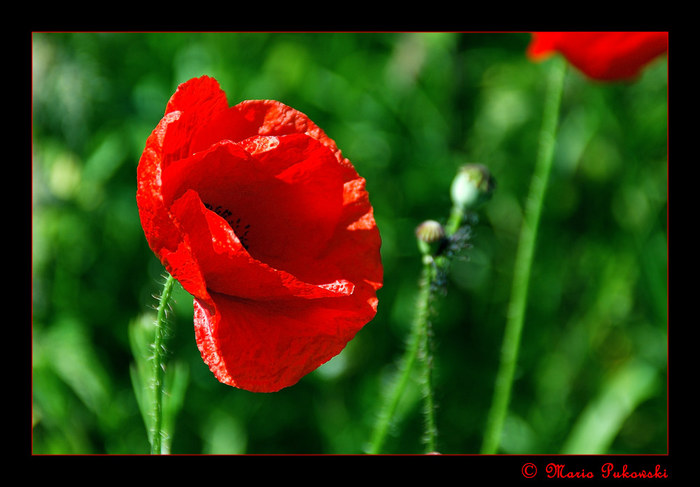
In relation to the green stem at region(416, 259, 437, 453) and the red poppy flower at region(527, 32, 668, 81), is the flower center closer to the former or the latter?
the green stem at region(416, 259, 437, 453)

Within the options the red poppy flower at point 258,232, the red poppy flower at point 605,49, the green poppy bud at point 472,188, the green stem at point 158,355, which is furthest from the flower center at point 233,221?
the red poppy flower at point 605,49

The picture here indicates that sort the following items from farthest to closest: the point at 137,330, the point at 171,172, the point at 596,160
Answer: the point at 596,160 < the point at 137,330 < the point at 171,172

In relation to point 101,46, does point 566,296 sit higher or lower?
lower

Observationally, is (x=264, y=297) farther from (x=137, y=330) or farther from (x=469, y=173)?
(x=469, y=173)

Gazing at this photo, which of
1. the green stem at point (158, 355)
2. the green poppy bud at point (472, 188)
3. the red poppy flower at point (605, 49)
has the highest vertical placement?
the red poppy flower at point (605, 49)

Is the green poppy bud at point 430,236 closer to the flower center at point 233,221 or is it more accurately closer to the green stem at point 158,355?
the flower center at point 233,221

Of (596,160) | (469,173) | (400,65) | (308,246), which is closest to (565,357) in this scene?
(596,160)

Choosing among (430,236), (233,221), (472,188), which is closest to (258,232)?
(233,221)
